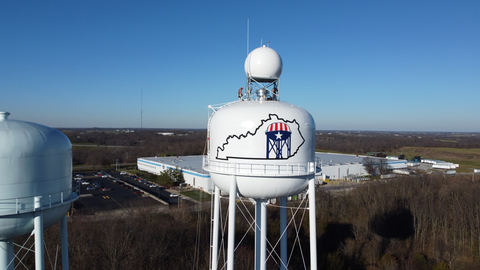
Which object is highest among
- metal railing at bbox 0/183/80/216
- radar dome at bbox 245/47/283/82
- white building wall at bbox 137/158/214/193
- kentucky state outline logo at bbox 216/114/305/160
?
radar dome at bbox 245/47/283/82

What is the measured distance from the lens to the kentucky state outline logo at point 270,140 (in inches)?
368

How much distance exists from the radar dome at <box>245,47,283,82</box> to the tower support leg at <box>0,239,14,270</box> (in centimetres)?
916

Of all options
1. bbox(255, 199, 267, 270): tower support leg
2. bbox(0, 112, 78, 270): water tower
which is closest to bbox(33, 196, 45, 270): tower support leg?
bbox(0, 112, 78, 270): water tower

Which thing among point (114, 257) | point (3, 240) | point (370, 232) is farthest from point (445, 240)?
point (3, 240)

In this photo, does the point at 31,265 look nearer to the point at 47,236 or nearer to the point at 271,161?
the point at 47,236

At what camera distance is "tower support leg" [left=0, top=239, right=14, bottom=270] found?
8.63 metres

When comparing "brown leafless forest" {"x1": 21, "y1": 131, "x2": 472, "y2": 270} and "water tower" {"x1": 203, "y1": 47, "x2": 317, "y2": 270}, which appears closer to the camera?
"water tower" {"x1": 203, "y1": 47, "x2": 317, "y2": 270}

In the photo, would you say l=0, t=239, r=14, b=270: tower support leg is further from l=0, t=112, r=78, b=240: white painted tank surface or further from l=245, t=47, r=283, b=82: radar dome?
l=245, t=47, r=283, b=82: radar dome

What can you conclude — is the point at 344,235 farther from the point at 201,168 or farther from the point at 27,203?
the point at 201,168

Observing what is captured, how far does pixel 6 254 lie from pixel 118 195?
2924 centimetres

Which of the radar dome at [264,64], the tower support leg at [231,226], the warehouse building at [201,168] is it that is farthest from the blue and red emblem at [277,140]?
the warehouse building at [201,168]

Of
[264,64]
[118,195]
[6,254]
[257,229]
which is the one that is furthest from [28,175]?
[118,195]

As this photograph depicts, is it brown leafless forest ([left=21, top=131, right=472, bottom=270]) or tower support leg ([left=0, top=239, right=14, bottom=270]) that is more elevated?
tower support leg ([left=0, top=239, right=14, bottom=270])

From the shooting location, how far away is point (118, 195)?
3659cm
